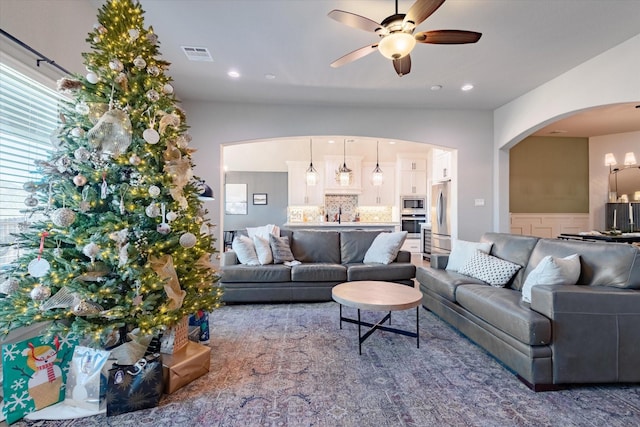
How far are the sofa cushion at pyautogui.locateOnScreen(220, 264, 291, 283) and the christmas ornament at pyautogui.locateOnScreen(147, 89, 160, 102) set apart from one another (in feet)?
7.72

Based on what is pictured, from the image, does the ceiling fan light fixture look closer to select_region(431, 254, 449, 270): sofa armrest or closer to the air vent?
the air vent

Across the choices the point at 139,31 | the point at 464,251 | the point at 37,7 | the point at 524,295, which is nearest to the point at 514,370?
the point at 524,295

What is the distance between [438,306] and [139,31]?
351cm

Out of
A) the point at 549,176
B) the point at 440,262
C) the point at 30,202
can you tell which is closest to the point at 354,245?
the point at 440,262

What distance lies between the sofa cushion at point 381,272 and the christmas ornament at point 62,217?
3.00 metres

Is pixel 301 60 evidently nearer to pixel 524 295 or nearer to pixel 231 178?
pixel 524 295

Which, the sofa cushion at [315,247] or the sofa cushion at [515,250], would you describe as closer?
the sofa cushion at [515,250]

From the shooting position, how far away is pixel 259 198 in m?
9.46

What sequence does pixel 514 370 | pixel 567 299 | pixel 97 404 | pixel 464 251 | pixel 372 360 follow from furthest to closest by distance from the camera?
pixel 464 251 → pixel 372 360 → pixel 514 370 → pixel 567 299 → pixel 97 404

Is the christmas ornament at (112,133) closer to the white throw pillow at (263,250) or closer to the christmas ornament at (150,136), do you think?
the christmas ornament at (150,136)

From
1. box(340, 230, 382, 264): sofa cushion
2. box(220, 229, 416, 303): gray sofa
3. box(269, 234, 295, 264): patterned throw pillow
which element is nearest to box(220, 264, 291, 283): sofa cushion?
box(220, 229, 416, 303): gray sofa

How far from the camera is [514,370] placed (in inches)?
82.7

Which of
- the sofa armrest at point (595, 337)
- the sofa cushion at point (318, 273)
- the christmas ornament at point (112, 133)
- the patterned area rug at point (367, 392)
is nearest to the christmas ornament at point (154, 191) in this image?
the christmas ornament at point (112, 133)

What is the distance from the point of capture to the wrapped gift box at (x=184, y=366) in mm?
1925
